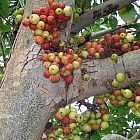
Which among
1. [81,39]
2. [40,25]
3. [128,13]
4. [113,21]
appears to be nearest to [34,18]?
[40,25]

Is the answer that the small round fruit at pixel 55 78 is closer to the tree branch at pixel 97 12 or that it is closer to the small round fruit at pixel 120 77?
the small round fruit at pixel 120 77

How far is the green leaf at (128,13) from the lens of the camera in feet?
6.53

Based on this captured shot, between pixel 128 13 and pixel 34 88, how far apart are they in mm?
936

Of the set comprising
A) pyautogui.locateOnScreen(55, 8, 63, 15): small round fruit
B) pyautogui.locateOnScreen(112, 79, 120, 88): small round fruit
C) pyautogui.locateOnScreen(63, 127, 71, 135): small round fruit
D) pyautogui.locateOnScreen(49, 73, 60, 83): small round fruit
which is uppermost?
pyautogui.locateOnScreen(55, 8, 63, 15): small round fruit

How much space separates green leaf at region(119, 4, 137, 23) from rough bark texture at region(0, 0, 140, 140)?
0.61m

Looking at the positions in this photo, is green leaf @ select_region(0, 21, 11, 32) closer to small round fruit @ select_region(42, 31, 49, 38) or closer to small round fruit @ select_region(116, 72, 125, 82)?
small round fruit @ select_region(42, 31, 49, 38)

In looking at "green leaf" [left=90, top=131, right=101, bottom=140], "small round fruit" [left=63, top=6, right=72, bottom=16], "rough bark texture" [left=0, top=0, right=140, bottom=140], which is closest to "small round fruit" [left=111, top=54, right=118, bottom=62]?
"rough bark texture" [left=0, top=0, right=140, bottom=140]

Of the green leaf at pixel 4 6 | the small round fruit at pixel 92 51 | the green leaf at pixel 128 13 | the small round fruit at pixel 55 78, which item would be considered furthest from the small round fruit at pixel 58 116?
the green leaf at pixel 128 13

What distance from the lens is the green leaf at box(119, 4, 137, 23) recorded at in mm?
1989

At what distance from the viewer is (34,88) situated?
1.27m

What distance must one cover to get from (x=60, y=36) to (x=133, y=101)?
1.43 feet

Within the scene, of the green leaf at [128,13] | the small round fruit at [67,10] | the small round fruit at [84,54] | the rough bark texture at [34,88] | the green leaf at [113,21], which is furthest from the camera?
the green leaf at [113,21]

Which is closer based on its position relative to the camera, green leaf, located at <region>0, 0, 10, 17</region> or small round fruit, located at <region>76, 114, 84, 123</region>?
small round fruit, located at <region>76, 114, 84, 123</region>

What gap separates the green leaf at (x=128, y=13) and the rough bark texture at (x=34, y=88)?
61 cm
